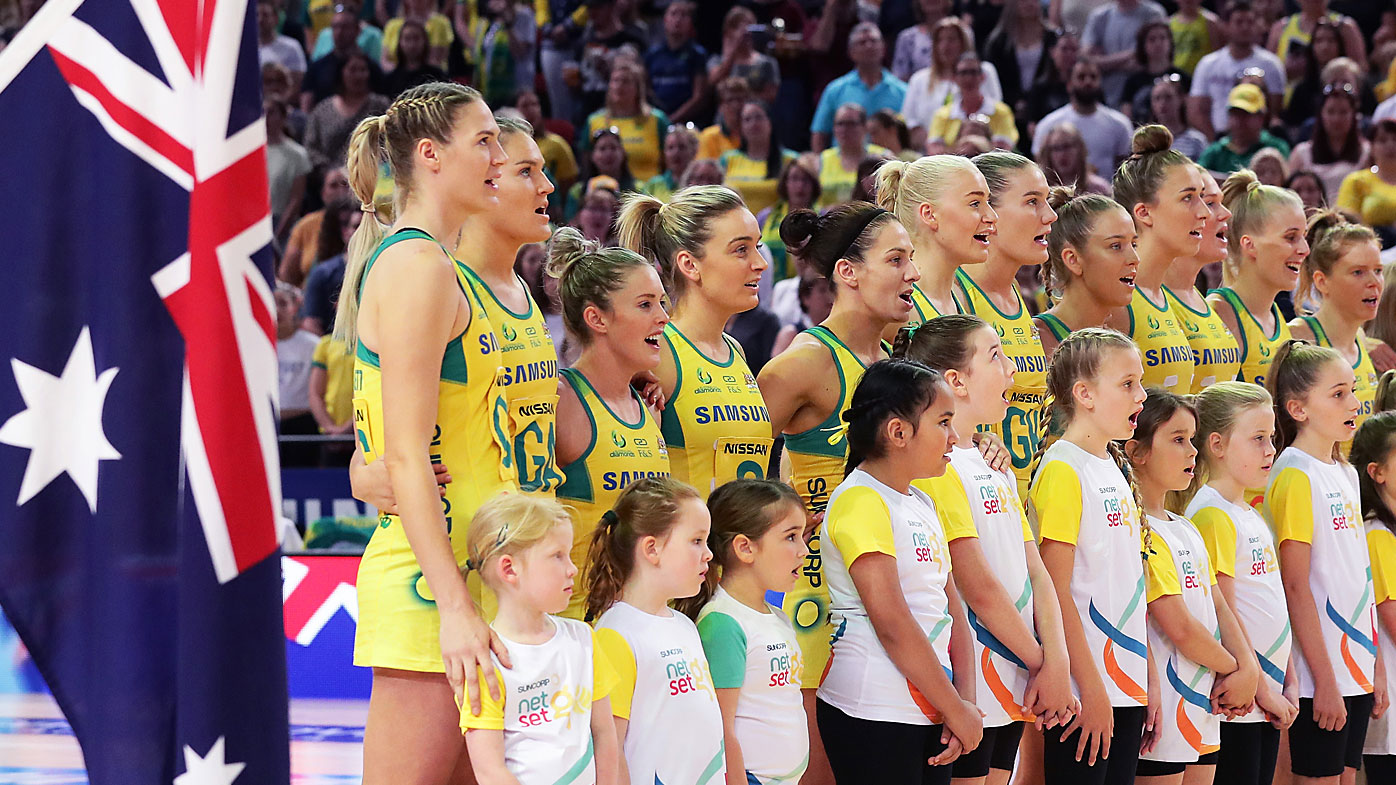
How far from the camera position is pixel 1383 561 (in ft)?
15.4

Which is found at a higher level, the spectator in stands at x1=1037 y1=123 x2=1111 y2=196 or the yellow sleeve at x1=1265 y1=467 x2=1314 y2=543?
the spectator in stands at x1=1037 y1=123 x2=1111 y2=196

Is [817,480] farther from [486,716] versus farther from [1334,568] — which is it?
[1334,568]

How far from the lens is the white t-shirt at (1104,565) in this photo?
12.6ft

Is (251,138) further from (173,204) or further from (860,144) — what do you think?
(860,144)

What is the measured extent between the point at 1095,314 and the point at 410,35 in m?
7.93

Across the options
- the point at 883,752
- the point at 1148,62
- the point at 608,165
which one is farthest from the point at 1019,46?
the point at 883,752

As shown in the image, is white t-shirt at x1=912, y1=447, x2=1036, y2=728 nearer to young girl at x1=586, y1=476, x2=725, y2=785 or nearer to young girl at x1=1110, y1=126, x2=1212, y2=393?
young girl at x1=586, y1=476, x2=725, y2=785

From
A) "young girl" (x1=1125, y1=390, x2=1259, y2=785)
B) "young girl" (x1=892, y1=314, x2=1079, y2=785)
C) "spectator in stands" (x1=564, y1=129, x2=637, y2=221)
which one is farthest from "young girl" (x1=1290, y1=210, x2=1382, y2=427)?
"spectator in stands" (x1=564, y1=129, x2=637, y2=221)

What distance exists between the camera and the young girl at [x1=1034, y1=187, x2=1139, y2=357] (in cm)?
431

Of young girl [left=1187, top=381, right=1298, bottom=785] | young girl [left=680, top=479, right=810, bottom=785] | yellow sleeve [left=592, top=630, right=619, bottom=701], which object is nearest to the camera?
yellow sleeve [left=592, top=630, right=619, bottom=701]

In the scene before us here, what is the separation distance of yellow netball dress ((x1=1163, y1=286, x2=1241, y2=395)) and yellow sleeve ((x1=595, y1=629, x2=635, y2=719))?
232 cm

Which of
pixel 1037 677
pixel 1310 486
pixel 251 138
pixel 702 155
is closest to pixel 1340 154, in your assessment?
pixel 702 155

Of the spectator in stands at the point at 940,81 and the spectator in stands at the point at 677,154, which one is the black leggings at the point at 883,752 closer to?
the spectator in stands at the point at 677,154

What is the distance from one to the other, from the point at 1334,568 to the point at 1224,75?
6450mm
